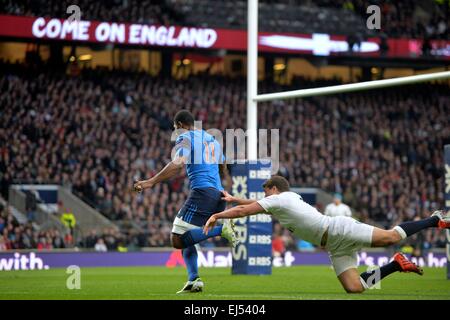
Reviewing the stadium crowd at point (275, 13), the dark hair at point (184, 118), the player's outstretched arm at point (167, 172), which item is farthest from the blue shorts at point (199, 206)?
the stadium crowd at point (275, 13)

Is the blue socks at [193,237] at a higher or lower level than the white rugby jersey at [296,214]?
lower

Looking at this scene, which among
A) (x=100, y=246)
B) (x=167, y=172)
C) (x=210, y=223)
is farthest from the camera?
(x=100, y=246)

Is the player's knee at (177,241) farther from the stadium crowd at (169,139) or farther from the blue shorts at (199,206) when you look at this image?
the stadium crowd at (169,139)

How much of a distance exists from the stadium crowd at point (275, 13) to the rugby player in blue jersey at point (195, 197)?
21320 millimetres

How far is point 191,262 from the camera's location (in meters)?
13.1

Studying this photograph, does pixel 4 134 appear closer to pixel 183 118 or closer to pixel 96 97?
pixel 96 97

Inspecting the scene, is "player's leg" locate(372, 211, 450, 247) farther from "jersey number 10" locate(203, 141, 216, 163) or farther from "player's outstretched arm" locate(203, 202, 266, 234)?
"jersey number 10" locate(203, 141, 216, 163)

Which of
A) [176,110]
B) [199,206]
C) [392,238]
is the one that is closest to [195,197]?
[199,206]

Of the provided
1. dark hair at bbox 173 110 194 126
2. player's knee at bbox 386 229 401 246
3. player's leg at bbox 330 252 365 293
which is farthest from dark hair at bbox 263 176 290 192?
dark hair at bbox 173 110 194 126

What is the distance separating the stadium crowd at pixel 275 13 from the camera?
34.3m

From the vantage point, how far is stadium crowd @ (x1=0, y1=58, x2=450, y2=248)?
30266mm

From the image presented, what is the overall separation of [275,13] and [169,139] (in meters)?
7.40

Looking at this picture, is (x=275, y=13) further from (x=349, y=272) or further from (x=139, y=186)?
(x=349, y=272)

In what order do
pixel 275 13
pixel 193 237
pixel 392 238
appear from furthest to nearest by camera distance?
pixel 275 13 < pixel 193 237 < pixel 392 238
